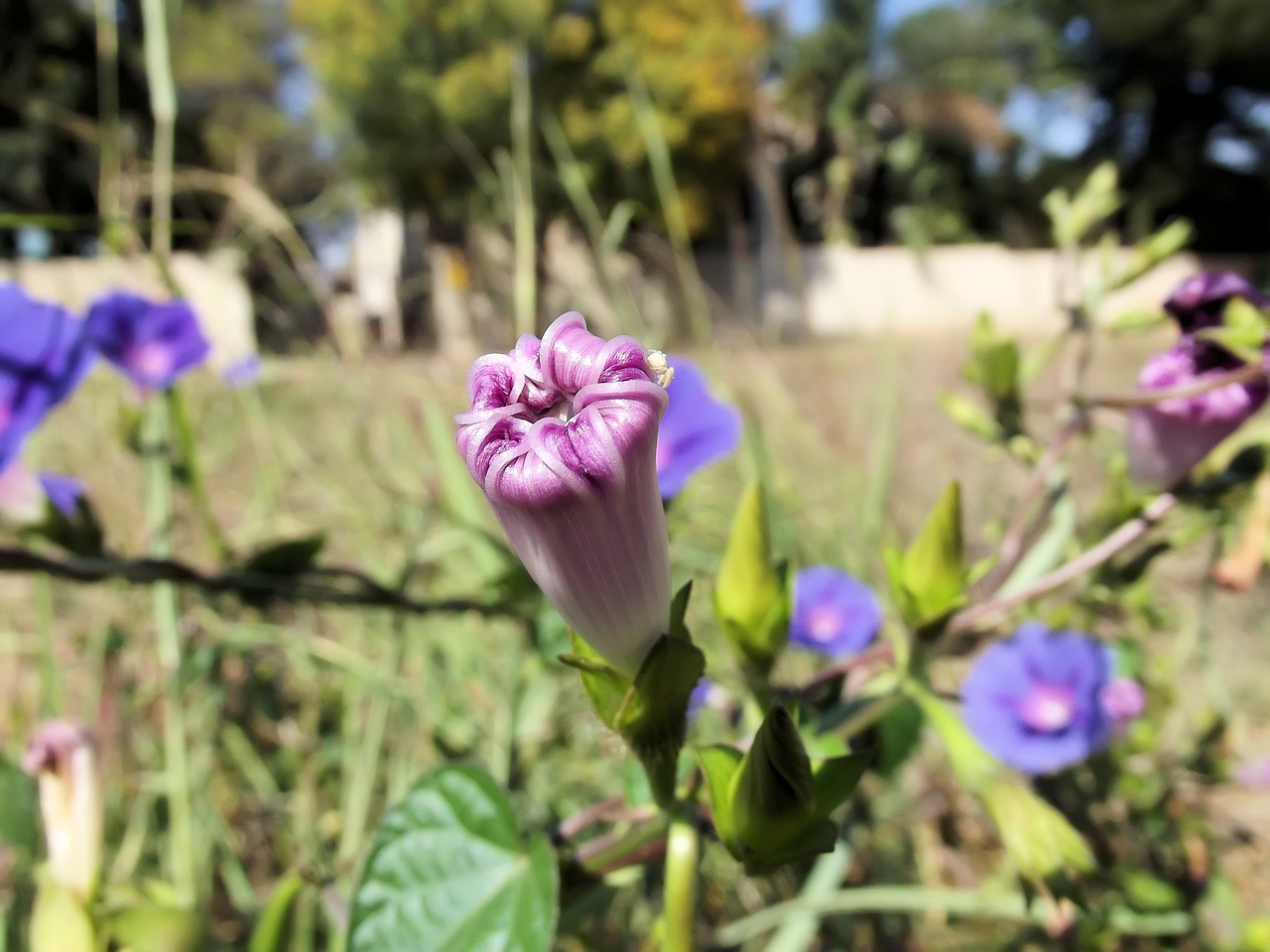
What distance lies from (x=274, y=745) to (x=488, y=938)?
724 millimetres

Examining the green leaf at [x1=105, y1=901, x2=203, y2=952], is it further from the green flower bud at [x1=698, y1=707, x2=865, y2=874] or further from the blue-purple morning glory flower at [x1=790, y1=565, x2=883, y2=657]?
the blue-purple morning glory flower at [x1=790, y1=565, x2=883, y2=657]

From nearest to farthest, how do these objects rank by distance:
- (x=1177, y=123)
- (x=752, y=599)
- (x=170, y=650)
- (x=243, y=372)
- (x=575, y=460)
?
Answer: (x=575, y=460)
(x=752, y=599)
(x=170, y=650)
(x=243, y=372)
(x=1177, y=123)

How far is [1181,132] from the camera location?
11477 millimetres

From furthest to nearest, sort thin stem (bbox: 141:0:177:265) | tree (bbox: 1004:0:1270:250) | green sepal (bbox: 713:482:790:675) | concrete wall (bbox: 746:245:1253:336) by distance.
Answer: tree (bbox: 1004:0:1270:250), concrete wall (bbox: 746:245:1253:336), thin stem (bbox: 141:0:177:265), green sepal (bbox: 713:482:790:675)

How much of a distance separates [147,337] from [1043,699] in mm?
749

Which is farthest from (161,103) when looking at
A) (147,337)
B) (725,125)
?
(725,125)

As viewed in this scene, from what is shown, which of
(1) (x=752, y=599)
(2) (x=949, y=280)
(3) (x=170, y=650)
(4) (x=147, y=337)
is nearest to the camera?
(1) (x=752, y=599)

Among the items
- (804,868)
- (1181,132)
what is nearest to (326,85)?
(804,868)

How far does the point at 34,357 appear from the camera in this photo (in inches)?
22.5

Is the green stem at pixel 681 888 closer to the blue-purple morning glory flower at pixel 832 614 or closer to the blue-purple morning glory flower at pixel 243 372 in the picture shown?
the blue-purple morning glory flower at pixel 832 614

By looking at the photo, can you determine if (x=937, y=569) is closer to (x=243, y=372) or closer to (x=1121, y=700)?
(x=1121, y=700)

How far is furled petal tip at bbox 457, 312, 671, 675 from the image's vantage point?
0.78ft

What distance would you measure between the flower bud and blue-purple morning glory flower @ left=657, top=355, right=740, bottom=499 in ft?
1.02

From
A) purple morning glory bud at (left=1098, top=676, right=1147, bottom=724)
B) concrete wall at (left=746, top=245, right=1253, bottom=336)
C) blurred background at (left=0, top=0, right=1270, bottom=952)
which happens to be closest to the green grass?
blurred background at (left=0, top=0, right=1270, bottom=952)
